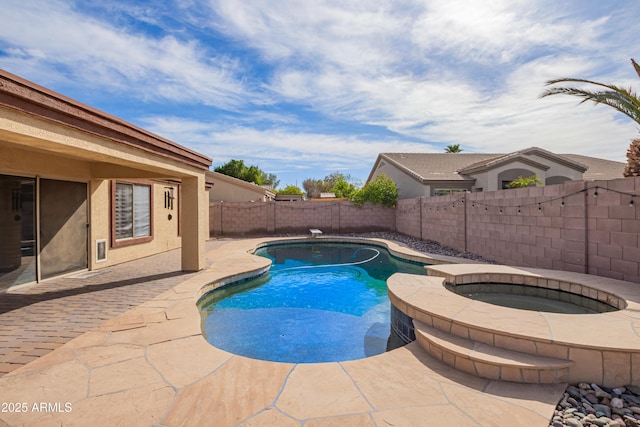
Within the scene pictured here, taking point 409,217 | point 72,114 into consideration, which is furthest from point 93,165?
point 409,217

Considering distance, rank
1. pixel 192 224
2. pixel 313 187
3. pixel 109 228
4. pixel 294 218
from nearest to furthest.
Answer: pixel 192 224, pixel 109 228, pixel 294 218, pixel 313 187

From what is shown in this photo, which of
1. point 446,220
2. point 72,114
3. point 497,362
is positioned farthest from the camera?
point 446,220

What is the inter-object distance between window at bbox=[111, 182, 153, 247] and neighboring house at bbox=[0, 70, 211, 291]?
0.11ft

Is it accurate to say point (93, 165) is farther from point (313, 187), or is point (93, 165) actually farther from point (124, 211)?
point (313, 187)

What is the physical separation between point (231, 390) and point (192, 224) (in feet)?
19.0

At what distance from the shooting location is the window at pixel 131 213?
9.13 meters

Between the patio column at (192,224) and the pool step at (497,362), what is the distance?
636 centimetres

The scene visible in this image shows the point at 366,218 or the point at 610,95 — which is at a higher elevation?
the point at 610,95

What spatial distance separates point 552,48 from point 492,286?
7178mm

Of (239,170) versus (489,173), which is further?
(239,170)

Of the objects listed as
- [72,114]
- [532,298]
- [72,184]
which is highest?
[72,114]

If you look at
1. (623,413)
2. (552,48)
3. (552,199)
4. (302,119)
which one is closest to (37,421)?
(623,413)

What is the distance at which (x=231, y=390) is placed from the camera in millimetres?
2871

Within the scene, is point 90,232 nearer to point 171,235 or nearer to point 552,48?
point 171,235
